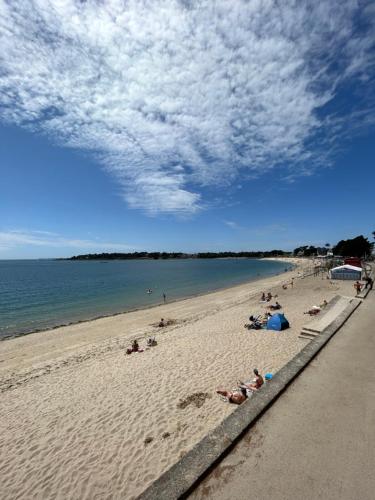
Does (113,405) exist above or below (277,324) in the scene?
below

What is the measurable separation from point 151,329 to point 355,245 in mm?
91935

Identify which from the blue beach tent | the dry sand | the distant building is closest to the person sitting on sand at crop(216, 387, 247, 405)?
the dry sand

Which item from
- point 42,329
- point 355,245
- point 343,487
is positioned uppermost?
point 355,245

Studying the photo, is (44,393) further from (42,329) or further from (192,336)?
(42,329)

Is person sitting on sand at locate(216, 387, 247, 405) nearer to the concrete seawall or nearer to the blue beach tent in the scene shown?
the concrete seawall

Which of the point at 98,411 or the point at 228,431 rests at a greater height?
the point at 228,431

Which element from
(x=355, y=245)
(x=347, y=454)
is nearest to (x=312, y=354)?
(x=347, y=454)

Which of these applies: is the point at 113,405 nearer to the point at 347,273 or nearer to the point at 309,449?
the point at 309,449

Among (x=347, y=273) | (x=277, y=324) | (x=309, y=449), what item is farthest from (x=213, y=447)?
(x=347, y=273)

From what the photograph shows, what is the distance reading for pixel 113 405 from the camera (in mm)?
7070

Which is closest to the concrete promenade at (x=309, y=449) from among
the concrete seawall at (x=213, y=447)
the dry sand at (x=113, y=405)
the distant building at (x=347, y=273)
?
the concrete seawall at (x=213, y=447)

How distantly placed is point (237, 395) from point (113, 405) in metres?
3.33

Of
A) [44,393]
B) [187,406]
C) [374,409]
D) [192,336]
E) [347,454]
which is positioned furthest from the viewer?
[192,336]

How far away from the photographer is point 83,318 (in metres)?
22.8
